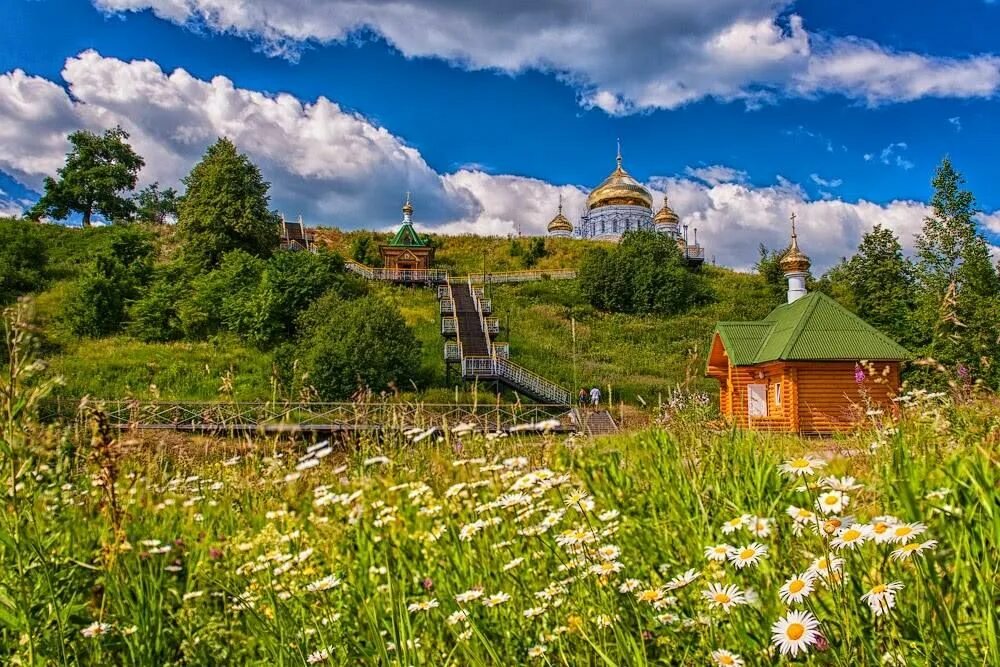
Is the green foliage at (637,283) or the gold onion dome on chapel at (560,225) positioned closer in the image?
the green foliage at (637,283)

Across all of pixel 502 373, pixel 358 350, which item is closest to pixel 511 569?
pixel 358 350

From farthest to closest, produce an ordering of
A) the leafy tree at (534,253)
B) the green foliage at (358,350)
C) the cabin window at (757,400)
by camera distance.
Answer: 1. the leafy tree at (534,253)
2. the green foliage at (358,350)
3. the cabin window at (757,400)

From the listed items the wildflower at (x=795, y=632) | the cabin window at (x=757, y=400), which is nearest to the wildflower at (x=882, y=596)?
the wildflower at (x=795, y=632)

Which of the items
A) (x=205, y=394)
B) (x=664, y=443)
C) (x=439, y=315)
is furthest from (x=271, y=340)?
(x=664, y=443)

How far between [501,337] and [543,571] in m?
35.4

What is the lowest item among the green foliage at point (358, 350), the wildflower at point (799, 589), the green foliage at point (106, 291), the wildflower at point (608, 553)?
the wildflower at point (608, 553)

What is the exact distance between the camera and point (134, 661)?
1.97 m

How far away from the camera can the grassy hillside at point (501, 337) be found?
25.7 metres

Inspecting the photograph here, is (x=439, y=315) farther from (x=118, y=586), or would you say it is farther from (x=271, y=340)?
(x=118, y=586)

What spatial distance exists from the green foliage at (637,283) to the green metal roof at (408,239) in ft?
41.7

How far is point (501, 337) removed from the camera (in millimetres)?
37625

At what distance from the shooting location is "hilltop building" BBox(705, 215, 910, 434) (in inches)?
746

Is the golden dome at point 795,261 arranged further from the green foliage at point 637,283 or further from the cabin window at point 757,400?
the green foliage at point 637,283

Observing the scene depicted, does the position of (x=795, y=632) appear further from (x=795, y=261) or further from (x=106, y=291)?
(x=106, y=291)
